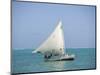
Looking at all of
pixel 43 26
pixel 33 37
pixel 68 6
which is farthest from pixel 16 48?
pixel 68 6

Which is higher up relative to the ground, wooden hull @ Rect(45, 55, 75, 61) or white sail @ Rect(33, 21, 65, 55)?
white sail @ Rect(33, 21, 65, 55)

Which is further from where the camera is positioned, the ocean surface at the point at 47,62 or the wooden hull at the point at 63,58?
the wooden hull at the point at 63,58

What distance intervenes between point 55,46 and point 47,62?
17 centimetres

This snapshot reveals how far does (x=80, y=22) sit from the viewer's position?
2.07 meters

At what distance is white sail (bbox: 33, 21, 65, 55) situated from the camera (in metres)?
1.95

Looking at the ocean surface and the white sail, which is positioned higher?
the white sail

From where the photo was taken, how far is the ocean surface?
186 cm

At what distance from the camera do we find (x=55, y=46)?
1979mm

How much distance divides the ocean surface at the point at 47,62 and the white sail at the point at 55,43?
0.07 meters

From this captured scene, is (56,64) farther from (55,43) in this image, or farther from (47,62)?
(55,43)

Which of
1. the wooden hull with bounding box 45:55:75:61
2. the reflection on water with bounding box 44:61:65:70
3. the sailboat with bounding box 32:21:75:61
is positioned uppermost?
the sailboat with bounding box 32:21:75:61

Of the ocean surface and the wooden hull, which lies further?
the wooden hull

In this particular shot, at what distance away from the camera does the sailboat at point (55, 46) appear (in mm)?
1945

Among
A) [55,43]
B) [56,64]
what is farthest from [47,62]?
[55,43]
